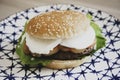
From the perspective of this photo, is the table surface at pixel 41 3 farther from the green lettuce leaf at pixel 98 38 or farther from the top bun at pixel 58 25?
the top bun at pixel 58 25

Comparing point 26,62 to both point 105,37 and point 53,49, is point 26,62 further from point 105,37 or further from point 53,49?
point 105,37

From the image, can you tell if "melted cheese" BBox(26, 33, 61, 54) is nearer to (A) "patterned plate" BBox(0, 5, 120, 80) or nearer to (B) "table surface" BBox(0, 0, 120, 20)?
(A) "patterned plate" BBox(0, 5, 120, 80)

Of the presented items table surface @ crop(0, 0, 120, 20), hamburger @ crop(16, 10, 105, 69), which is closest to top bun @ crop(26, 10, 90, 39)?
hamburger @ crop(16, 10, 105, 69)

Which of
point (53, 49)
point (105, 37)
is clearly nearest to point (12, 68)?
point (53, 49)

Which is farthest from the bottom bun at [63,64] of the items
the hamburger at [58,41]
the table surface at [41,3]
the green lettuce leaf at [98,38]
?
the table surface at [41,3]

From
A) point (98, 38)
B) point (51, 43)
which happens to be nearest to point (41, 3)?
point (98, 38)

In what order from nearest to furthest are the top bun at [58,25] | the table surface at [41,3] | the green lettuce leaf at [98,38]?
the top bun at [58,25]
the green lettuce leaf at [98,38]
the table surface at [41,3]
